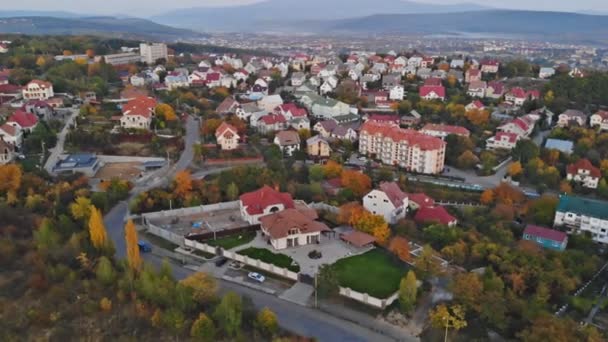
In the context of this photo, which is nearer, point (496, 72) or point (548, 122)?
point (548, 122)

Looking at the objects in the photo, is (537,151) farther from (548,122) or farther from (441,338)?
(441,338)

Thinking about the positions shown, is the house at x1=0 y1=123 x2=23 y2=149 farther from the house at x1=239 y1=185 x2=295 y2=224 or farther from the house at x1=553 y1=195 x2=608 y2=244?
the house at x1=553 y1=195 x2=608 y2=244

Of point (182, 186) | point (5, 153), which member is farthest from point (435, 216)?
point (5, 153)

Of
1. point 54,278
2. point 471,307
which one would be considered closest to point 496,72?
point 471,307

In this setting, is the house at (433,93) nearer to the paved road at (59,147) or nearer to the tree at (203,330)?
the paved road at (59,147)

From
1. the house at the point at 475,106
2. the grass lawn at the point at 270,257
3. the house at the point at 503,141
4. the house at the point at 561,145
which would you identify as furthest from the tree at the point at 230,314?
the house at the point at 475,106

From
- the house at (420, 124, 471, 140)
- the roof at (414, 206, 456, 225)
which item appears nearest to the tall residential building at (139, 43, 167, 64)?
the house at (420, 124, 471, 140)

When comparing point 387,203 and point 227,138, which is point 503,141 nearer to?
point 387,203
